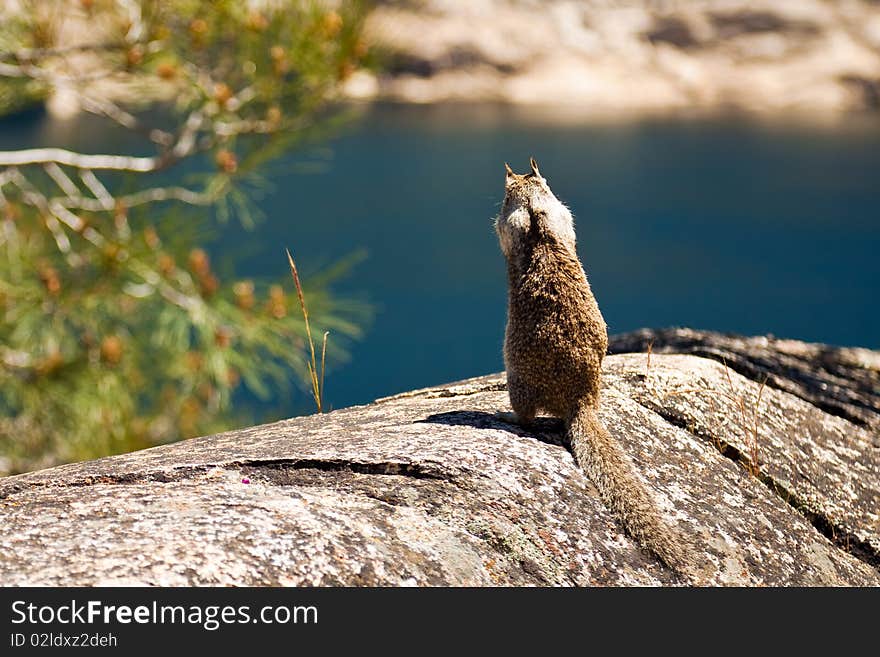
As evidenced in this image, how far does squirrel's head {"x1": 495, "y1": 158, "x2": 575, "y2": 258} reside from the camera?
10.2ft

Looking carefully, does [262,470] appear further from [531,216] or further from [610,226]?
[610,226]

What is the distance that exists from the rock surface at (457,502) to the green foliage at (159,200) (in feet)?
9.07

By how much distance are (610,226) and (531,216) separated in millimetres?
27520

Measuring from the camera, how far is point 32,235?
6945 millimetres

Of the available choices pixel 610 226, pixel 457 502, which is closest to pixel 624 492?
pixel 457 502

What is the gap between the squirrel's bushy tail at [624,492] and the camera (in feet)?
7.56

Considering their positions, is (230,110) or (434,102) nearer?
(230,110)

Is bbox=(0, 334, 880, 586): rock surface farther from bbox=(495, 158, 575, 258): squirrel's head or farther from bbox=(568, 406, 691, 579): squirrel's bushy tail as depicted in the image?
bbox=(495, 158, 575, 258): squirrel's head

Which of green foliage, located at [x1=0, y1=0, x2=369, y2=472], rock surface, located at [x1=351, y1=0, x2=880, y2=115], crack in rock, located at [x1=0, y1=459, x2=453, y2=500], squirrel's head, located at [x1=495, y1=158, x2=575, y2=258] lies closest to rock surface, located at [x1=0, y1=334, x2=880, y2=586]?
crack in rock, located at [x1=0, y1=459, x2=453, y2=500]

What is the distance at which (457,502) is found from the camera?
2285 mm

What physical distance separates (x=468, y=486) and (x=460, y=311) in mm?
23002

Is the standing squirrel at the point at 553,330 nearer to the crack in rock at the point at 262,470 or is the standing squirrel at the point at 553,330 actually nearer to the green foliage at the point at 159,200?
the crack in rock at the point at 262,470

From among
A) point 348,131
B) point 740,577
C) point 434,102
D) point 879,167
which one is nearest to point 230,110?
point 348,131

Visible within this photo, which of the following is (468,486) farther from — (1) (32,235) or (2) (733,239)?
(2) (733,239)
